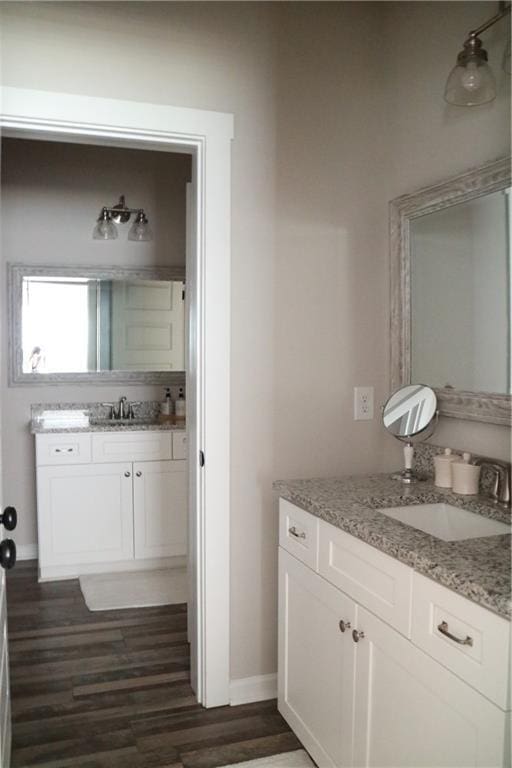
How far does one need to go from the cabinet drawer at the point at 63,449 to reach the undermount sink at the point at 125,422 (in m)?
0.27

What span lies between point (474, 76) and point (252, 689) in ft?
7.22

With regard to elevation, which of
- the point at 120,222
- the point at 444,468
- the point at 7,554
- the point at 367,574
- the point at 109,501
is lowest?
the point at 109,501

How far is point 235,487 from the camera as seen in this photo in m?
2.49

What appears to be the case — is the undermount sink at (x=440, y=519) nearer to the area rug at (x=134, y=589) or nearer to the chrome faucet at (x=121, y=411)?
the area rug at (x=134, y=589)

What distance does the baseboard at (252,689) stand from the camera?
2516mm

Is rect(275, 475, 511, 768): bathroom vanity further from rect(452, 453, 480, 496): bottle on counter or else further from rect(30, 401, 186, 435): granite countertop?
rect(30, 401, 186, 435): granite countertop

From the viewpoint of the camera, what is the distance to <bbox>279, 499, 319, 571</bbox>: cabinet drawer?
6.73ft

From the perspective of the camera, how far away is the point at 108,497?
4.00 meters

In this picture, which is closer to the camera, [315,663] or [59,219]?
[315,663]

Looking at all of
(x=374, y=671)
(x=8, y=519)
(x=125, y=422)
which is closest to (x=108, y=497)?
(x=125, y=422)

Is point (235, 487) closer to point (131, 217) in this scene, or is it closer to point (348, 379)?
point (348, 379)

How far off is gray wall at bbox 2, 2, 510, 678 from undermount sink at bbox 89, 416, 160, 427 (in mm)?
1796

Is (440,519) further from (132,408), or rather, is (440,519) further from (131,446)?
(132,408)

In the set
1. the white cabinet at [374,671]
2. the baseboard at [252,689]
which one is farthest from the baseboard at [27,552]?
the white cabinet at [374,671]
